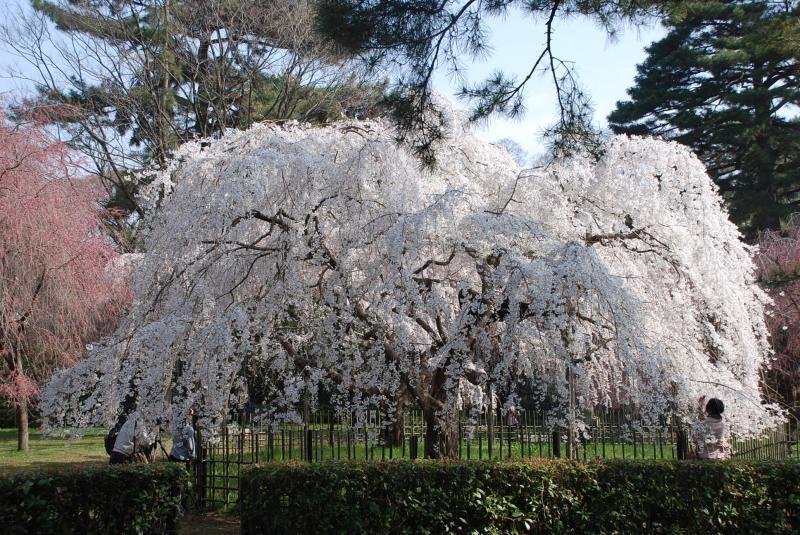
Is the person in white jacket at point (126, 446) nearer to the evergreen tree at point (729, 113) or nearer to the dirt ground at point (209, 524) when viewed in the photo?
the dirt ground at point (209, 524)

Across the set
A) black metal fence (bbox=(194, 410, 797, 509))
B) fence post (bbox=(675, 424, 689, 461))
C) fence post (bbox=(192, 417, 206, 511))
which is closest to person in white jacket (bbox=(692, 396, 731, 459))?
black metal fence (bbox=(194, 410, 797, 509))

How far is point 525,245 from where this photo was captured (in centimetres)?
653

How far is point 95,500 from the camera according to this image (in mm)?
5059

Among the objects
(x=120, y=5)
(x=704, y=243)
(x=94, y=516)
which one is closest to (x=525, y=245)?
(x=704, y=243)

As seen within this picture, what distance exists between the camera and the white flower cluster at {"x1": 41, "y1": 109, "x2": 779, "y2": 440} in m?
6.08

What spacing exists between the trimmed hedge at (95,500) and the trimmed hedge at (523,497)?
0.60 m

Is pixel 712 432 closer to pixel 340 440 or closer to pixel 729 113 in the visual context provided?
pixel 340 440

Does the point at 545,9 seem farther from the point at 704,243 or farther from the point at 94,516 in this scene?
the point at 94,516

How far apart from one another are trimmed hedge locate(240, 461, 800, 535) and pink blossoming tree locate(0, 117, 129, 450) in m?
6.68

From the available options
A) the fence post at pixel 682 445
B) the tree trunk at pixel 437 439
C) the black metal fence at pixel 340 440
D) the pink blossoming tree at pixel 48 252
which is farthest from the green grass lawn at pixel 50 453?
the fence post at pixel 682 445

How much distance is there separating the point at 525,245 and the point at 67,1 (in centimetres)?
1490

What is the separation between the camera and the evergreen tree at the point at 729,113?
20.6m

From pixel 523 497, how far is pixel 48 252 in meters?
8.14

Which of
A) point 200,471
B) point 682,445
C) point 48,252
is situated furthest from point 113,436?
point 682,445
